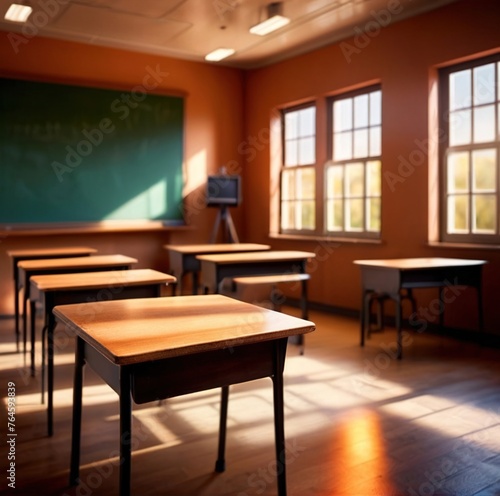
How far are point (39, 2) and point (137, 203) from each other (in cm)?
248

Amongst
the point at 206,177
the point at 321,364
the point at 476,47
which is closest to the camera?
the point at 321,364

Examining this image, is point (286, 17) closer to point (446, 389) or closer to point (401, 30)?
point (401, 30)

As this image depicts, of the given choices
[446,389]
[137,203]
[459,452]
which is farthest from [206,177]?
[459,452]

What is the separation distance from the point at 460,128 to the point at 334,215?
1842 mm

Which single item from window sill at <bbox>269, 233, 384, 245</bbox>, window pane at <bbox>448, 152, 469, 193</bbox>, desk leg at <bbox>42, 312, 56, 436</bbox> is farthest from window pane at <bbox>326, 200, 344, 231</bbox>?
desk leg at <bbox>42, 312, 56, 436</bbox>

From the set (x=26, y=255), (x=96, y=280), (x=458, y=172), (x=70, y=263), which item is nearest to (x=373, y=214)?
(x=458, y=172)

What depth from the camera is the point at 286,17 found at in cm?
569

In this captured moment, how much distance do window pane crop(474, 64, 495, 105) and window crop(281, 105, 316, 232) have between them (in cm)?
224

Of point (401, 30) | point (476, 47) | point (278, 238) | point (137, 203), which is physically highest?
point (401, 30)

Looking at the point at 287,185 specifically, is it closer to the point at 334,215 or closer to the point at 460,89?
the point at 334,215

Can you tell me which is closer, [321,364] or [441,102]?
[321,364]

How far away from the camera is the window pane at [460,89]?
5176mm

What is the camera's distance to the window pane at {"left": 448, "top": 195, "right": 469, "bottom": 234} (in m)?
5.25

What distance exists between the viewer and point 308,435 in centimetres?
289
